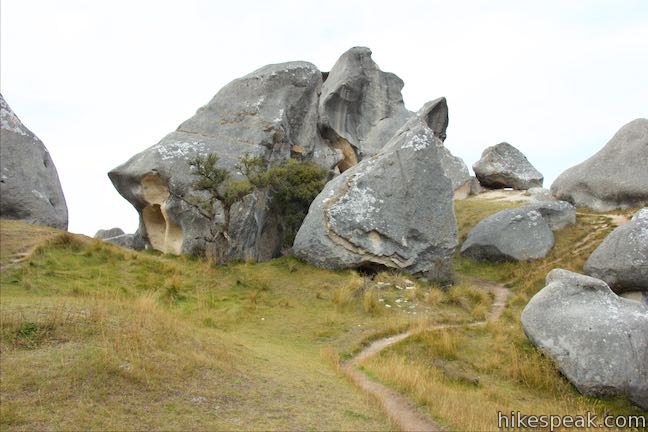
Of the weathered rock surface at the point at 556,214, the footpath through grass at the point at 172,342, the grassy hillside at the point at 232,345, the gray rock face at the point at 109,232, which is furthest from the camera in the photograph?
the gray rock face at the point at 109,232

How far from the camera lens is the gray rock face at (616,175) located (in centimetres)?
2709

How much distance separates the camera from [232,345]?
36.4 ft

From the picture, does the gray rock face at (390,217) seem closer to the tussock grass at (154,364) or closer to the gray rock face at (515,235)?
the gray rock face at (515,235)

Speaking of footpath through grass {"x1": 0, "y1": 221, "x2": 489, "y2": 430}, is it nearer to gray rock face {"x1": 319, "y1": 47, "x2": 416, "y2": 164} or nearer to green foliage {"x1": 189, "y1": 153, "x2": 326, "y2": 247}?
green foliage {"x1": 189, "y1": 153, "x2": 326, "y2": 247}

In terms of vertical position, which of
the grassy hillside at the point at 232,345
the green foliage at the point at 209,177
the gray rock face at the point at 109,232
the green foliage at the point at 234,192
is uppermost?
the green foliage at the point at 209,177

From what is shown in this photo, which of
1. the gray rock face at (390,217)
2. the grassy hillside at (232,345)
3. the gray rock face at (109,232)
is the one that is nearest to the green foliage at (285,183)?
the gray rock face at (390,217)

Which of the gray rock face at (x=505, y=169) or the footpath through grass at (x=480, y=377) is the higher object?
the gray rock face at (x=505, y=169)

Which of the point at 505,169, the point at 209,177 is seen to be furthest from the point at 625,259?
the point at 505,169

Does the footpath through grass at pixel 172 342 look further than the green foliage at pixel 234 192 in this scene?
No

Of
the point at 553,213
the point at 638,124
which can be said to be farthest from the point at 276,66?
the point at 638,124

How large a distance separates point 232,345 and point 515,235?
16.1 meters

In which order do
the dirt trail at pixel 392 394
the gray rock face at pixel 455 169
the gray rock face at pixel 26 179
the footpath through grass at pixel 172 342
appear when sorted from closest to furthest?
the footpath through grass at pixel 172 342, the dirt trail at pixel 392 394, the gray rock face at pixel 26 179, the gray rock face at pixel 455 169

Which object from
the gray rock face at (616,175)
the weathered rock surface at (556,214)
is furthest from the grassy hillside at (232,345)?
the gray rock face at (616,175)

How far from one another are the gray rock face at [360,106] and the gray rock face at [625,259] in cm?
1457
